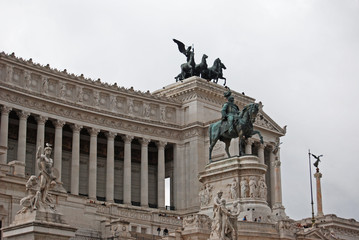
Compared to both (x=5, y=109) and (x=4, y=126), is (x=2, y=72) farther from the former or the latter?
(x=4, y=126)

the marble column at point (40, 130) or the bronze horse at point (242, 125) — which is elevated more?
the marble column at point (40, 130)

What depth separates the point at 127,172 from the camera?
71188mm

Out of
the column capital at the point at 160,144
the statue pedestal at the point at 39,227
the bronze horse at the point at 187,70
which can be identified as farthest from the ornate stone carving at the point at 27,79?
the statue pedestal at the point at 39,227

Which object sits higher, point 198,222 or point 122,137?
point 122,137

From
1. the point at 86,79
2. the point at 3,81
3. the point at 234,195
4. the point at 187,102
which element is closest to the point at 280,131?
the point at 187,102

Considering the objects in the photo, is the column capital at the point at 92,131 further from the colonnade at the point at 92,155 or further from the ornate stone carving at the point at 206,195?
the ornate stone carving at the point at 206,195

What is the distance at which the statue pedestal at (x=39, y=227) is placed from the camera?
22281 mm

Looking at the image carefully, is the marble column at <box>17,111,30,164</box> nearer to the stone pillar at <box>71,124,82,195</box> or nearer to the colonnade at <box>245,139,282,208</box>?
the stone pillar at <box>71,124,82,195</box>

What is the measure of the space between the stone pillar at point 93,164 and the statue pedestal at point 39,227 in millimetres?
43497

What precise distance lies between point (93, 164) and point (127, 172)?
4.14 metres

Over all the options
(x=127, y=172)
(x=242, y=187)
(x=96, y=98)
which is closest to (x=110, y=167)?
(x=127, y=172)

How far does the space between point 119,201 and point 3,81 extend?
17.6m

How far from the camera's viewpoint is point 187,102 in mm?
77562

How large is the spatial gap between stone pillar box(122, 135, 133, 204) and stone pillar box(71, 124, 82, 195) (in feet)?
16.7
